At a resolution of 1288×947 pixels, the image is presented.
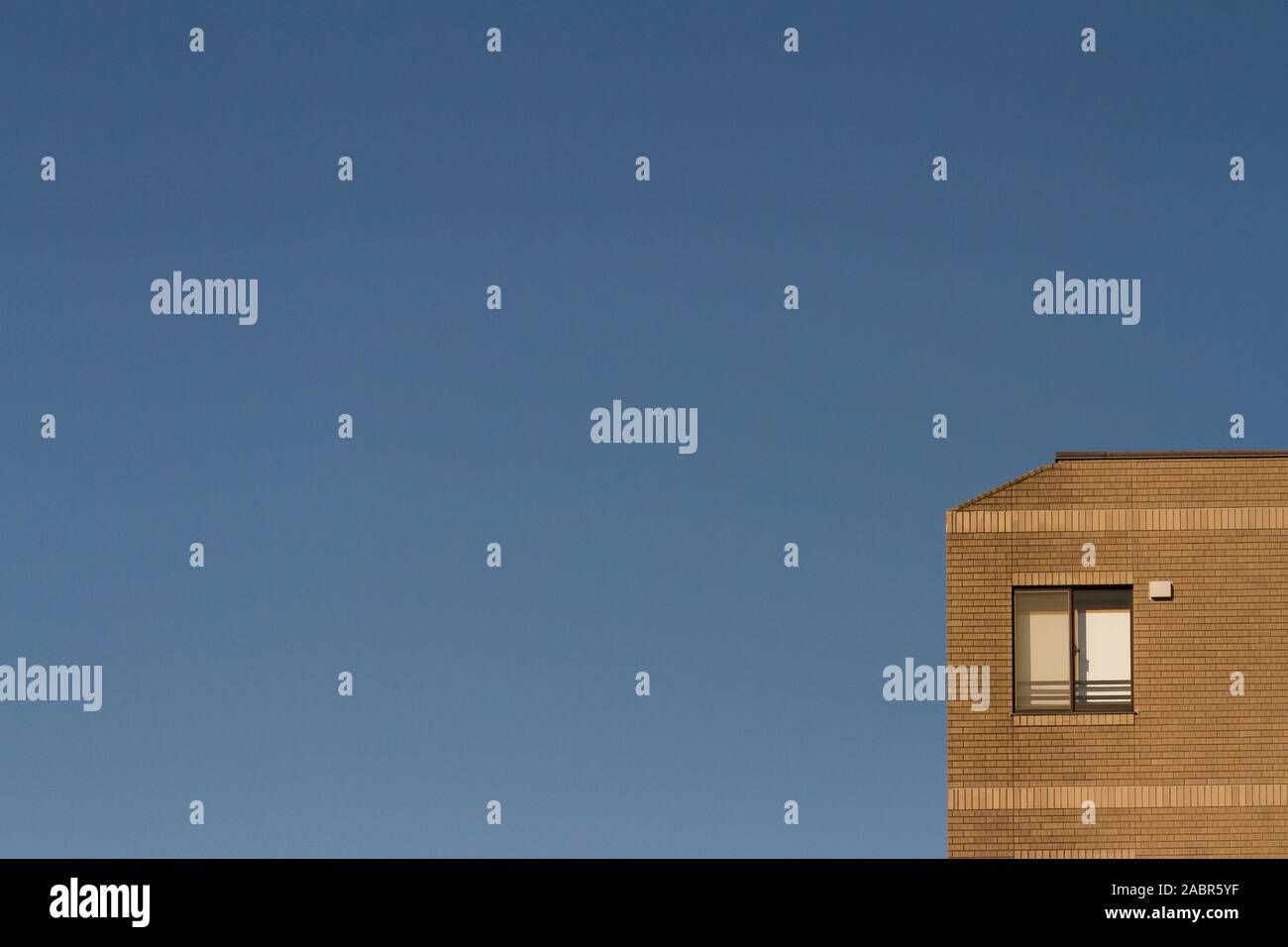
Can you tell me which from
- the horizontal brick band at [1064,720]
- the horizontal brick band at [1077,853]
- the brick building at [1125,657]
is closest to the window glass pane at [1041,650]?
the brick building at [1125,657]

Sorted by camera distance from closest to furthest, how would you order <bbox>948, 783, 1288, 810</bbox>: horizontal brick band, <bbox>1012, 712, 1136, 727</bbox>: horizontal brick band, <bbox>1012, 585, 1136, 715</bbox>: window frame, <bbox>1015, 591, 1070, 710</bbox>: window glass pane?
<bbox>948, 783, 1288, 810</bbox>: horizontal brick band, <bbox>1012, 712, 1136, 727</bbox>: horizontal brick band, <bbox>1012, 585, 1136, 715</bbox>: window frame, <bbox>1015, 591, 1070, 710</bbox>: window glass pane

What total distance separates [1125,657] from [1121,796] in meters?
1.95

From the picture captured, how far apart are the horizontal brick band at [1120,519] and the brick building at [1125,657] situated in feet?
0.07

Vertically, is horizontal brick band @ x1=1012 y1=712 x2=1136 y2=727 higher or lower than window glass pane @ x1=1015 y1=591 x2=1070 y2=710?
lower

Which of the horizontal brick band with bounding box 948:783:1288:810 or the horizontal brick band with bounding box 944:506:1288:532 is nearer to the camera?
the horizontal brick band with bounding box 948:783:1288:810

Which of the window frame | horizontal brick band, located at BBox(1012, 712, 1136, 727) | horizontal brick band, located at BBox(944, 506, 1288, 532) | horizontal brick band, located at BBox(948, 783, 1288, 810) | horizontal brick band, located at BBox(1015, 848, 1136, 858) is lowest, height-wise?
horizontal brick band, located at BBox(1015, 848, 1136, 858)

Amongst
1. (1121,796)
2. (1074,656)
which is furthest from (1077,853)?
(1074,656)

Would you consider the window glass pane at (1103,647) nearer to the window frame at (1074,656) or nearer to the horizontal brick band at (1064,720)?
the window frame at (1074,656)

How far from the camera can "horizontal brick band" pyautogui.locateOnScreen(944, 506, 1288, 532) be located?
24.5m

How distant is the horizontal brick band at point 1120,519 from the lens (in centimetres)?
2455

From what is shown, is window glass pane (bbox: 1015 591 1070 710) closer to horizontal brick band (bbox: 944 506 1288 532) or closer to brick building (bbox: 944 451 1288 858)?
brick building (bbox: 944 451 1288 858)

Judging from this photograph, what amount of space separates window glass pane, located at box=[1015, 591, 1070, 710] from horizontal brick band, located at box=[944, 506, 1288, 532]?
3.26 ft

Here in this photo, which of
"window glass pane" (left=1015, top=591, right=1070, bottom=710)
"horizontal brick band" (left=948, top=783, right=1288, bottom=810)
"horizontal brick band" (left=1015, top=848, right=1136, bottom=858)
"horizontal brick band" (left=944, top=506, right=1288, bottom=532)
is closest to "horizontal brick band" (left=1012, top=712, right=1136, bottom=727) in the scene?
"window glass pane" (left=1015, top=591, right=1070, bottom=710)
